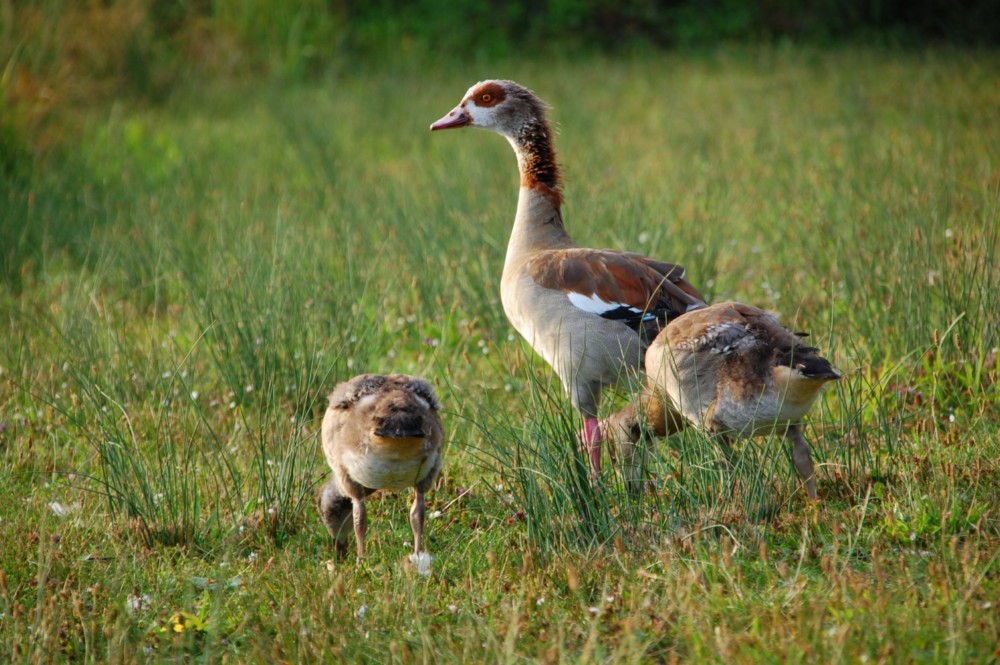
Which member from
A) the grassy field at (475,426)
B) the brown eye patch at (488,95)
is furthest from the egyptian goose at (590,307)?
the brown eye patch at (488,95)

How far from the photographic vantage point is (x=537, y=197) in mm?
5930

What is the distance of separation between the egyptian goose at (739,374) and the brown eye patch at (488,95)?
7.01 feet

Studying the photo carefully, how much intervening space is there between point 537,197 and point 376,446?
2.34 meters

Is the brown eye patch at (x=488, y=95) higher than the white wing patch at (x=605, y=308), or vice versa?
the brown eye patch at (x=488, y=95)

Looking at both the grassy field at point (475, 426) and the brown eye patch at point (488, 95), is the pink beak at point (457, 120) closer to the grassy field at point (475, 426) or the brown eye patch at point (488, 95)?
the brown eye patch at point (488, 95)

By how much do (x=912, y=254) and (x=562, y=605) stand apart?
3.03 metres

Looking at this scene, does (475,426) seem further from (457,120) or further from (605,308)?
(457,120)

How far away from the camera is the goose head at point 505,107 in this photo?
239 inches

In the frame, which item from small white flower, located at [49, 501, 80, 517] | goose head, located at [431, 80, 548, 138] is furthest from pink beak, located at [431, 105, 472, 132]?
small white flower, located at [49, 501, 80, 517]

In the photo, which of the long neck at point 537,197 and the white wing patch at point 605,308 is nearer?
the white wing patch at point 605,308

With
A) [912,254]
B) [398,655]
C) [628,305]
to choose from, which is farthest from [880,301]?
[398,655]

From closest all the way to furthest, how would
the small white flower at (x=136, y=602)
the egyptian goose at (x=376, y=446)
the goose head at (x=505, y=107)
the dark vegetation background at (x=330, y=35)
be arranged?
the small white flower at (x=136, y=602), the egyptian goose at (x=376, y=446), the goose head at (x=505, y=107), the dark vegetation background at (x=330, y=35)

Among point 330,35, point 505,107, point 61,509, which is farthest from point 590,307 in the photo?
point 330,35

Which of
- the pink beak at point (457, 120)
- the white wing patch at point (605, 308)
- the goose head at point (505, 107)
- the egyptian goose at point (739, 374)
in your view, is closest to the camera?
the egyptian goose at point (739, 374)
